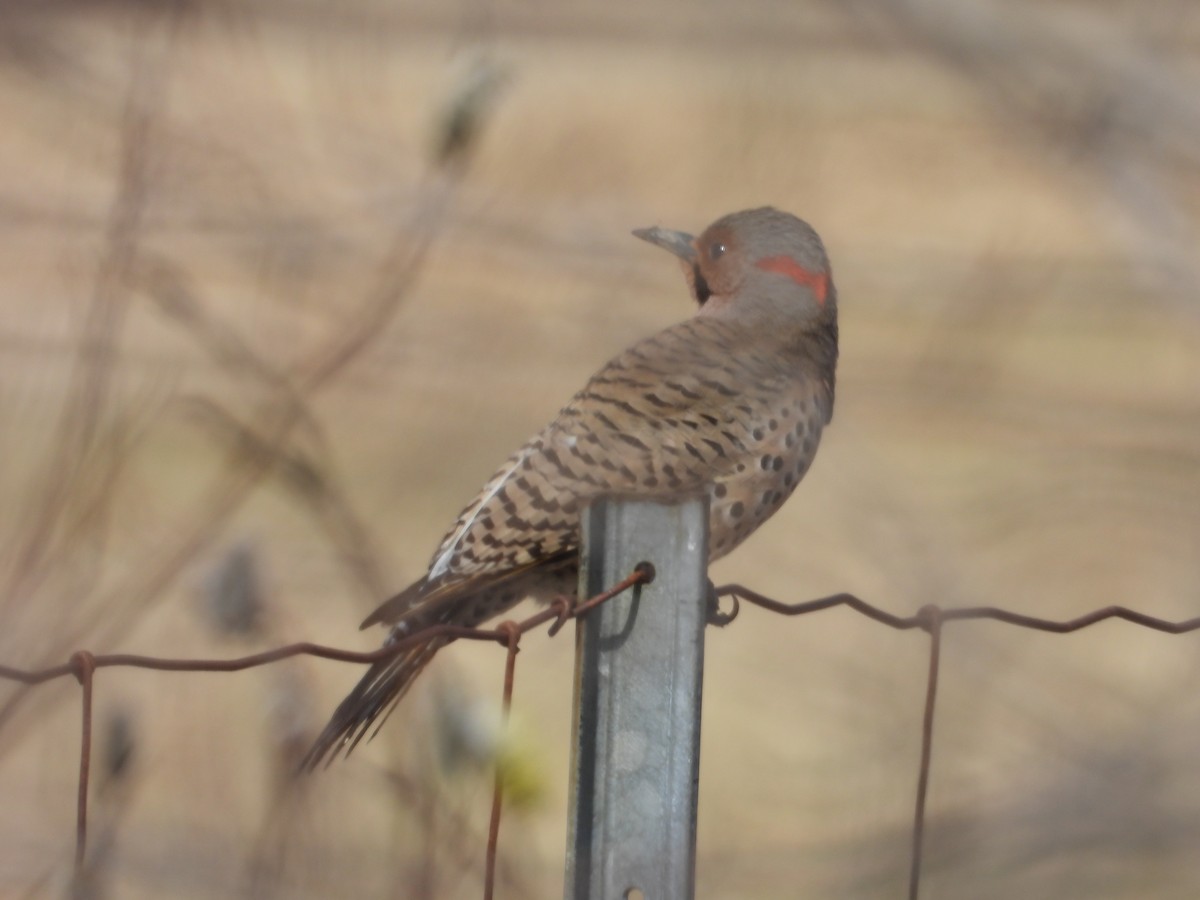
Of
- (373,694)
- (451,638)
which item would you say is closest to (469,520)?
(373,694)

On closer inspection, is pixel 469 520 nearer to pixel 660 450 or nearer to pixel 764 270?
pixel 660 450

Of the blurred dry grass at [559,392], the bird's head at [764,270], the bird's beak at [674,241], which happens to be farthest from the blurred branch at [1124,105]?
the bird's beak at [674,241]

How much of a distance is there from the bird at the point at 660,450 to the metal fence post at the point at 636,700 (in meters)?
0.80

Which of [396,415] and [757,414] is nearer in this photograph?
[757,414]

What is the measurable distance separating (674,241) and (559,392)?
207 cm

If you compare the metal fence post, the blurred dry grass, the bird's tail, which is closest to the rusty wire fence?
the metal fence post

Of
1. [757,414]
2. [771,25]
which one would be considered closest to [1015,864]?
[757,414]

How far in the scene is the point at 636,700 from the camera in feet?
5.80

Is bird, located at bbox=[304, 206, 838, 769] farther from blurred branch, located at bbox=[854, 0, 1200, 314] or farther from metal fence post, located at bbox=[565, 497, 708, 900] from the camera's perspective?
metal fence post, located at bbox=[565, 497, 708, 900]

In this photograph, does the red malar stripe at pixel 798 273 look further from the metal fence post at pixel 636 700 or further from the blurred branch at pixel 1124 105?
the metal fence post at pixel 636 700

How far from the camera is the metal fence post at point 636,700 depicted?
1.76 meters

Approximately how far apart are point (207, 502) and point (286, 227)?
4.55ft

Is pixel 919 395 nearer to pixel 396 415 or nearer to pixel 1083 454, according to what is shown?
pixel 1083 454

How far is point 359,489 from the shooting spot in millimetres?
6289
